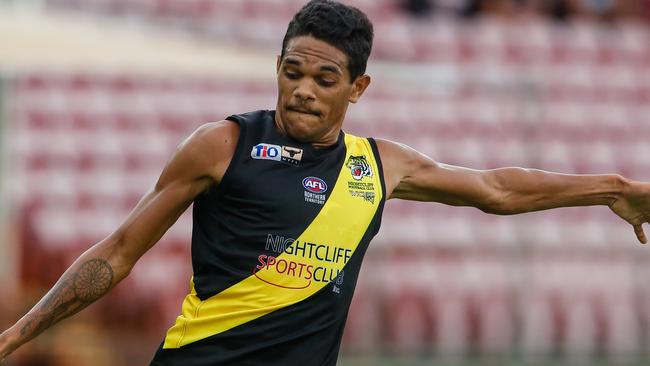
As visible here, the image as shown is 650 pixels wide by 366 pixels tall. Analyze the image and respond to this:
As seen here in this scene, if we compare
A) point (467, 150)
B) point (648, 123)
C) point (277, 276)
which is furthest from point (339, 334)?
point (648, 123)

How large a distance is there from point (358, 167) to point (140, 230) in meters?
0.87

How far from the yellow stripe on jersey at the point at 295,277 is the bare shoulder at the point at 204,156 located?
0.39 m

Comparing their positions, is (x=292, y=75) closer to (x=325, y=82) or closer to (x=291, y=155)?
(x=325, y=82)

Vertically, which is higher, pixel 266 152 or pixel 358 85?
pixel 358 85

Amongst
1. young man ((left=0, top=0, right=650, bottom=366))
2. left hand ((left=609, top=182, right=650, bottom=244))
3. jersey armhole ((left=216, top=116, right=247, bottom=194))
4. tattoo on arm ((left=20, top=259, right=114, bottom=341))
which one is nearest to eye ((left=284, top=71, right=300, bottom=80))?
young man ((left=0, top=0, right=650, bottom=366))

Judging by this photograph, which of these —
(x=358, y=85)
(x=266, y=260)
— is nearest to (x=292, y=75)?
(x=358, y=85)

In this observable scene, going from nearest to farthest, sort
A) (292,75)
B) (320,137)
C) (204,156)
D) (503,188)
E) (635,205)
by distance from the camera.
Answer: (204,156) < (292,75) < (320,137) < (503,188) < (635,205)

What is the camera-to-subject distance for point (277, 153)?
14.5 feet

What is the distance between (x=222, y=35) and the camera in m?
15.0

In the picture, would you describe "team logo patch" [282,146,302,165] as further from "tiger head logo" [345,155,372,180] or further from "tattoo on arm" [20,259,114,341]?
"tattoo on arm" [20,259,114,341]

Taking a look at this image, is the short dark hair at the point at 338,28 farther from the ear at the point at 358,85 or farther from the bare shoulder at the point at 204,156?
the bare shoulder at the point at 204,156

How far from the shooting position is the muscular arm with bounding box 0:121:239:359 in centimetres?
429

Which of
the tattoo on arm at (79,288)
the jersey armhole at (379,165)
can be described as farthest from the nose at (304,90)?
the tattoo on arm at (79,288)

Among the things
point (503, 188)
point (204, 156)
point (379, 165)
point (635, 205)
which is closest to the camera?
point (204, 156)
